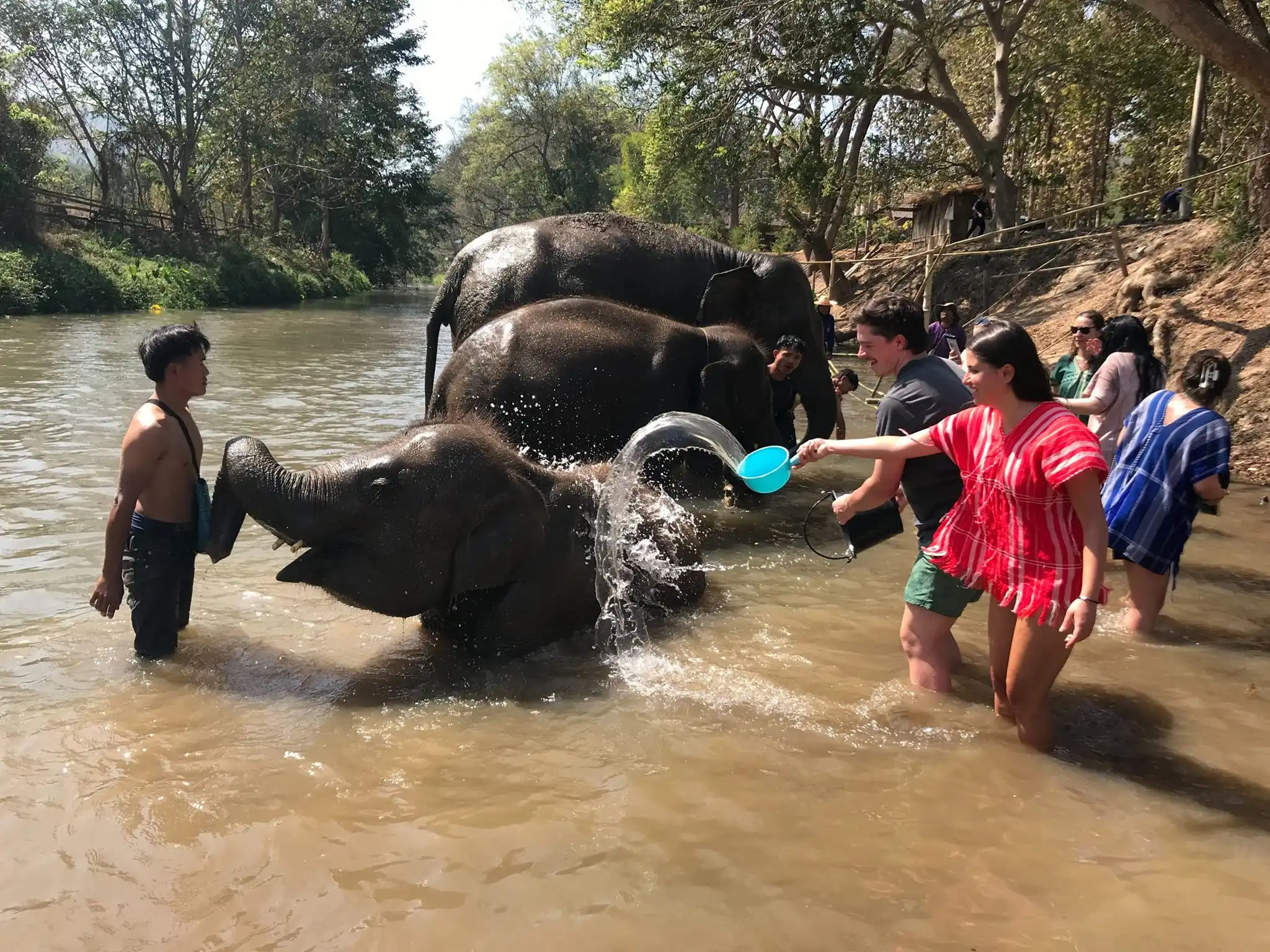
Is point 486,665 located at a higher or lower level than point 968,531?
lower

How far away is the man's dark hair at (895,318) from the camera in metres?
3.60

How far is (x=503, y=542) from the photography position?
3879mm

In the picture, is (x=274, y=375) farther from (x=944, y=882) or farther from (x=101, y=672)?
(x=944, y=882)

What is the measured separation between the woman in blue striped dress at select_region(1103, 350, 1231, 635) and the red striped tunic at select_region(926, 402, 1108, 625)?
151cm

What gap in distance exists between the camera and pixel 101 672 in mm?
3781

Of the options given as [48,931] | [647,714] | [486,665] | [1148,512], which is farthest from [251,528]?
[1148,512]

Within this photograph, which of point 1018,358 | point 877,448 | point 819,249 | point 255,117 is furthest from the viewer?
point 255,117

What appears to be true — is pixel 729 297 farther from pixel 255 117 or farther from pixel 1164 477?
pixel 255 117

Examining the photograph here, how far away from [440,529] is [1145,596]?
10.8 ft

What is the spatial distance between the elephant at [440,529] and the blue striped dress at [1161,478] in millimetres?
2456

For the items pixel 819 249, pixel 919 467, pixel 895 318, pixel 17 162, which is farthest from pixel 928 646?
pixel 17 162

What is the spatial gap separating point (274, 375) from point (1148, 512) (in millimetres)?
11347

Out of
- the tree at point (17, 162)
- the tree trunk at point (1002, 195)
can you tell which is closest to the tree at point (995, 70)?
the tree trunk at point (1002, 195)

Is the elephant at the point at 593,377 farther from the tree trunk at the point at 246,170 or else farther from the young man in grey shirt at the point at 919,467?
the tree trunk at the point at 246,170
